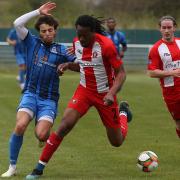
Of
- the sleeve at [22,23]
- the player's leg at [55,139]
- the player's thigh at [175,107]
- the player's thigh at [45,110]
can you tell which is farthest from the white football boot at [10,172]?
the player's thigh at [175,107]

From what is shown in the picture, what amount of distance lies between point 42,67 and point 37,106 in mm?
533

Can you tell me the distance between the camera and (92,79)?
30.8 feet

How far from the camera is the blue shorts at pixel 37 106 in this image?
31.7ft

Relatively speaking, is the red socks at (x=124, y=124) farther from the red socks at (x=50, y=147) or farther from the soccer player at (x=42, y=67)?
the red socks at (x=50, y=147)

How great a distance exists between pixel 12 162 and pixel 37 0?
33595 mm

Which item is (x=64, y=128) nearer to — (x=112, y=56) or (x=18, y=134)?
(x=18, y=134)

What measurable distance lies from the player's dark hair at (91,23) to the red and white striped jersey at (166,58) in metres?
1.32

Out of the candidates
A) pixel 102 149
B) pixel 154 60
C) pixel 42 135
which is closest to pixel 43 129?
pixel 42 135

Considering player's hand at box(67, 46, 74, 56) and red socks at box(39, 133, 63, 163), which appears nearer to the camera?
red socks at box(39, 133, 63, 163)

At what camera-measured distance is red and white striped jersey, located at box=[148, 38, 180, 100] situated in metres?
10.5

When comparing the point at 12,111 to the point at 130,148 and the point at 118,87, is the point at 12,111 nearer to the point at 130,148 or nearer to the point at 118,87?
the point at 130,148

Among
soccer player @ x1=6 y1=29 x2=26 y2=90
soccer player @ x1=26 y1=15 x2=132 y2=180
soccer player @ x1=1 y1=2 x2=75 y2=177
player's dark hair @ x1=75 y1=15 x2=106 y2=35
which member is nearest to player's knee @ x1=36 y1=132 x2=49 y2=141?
soccer player @ x1=1 y1=2 x2=75 y2=177

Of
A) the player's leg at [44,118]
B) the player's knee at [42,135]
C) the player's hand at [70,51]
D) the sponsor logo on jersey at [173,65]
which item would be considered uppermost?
the player's hand at [70,51]

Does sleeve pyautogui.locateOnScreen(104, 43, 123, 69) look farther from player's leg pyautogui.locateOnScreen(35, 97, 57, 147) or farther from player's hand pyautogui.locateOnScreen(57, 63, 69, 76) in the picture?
player's leg pyautogui.locateOnScreen(35, 97, 57, 147)
